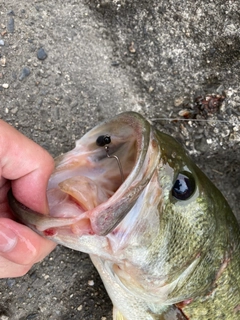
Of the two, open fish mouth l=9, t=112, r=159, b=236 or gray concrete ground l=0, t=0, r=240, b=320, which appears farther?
gray concrete ground l=0, t=0, r=240, b=320

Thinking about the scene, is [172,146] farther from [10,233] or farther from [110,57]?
[110,57]

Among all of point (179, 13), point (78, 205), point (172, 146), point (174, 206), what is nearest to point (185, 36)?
point (179, 13)

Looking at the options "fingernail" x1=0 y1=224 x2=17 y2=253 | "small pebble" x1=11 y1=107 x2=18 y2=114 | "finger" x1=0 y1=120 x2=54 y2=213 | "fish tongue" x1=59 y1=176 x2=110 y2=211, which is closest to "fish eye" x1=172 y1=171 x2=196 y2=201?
"fish tongue" x1=59 y1=176 x2=110 y2=211

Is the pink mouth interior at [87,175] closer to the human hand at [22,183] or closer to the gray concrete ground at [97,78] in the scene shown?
the human hand at [22,183]

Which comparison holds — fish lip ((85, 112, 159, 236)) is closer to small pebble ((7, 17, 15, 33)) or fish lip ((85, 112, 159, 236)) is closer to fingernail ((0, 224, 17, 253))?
fingernail ((0, 224, 17, 253))

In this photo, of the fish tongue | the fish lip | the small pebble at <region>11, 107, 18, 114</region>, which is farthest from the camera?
the small pebble at <region>11, 107, 18, 114</region>

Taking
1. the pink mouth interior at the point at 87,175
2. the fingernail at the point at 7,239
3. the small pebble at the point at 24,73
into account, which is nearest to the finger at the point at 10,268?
the fingernail at the point at 7,239

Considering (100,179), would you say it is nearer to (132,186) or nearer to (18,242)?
(132,186)
